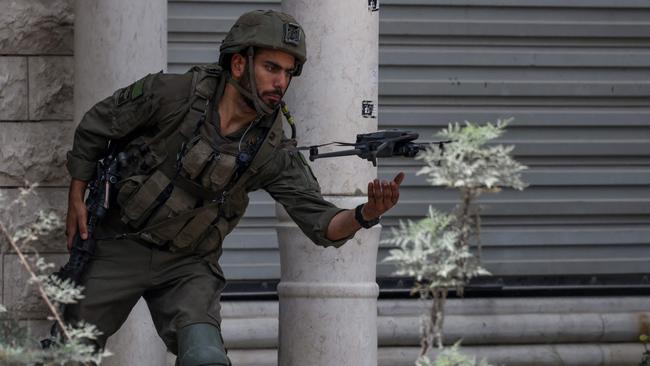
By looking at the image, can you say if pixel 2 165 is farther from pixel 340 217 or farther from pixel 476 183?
pixel 476 183

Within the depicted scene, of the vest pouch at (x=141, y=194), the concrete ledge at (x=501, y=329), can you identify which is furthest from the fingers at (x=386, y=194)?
the concrete ledge at (x=501, y=329)

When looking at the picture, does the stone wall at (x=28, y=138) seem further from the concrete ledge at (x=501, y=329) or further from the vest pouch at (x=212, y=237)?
the concrete ledge at (x=501, y=329)

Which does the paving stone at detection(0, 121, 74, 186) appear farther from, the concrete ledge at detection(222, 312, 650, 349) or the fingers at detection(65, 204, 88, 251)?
the concrete ledge at detection(222, 312, 650, 349)

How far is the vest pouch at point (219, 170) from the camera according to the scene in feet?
18.8

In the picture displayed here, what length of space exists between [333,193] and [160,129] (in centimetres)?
116

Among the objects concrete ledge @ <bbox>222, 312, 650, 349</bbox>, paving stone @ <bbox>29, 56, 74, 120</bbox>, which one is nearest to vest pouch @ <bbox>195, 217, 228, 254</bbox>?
paving stone @ <bbox>29, 56, 74, 120</bbox>

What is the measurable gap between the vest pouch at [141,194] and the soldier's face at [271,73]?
54 centimetres

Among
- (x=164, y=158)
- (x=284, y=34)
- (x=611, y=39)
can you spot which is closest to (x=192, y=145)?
(x=164, y=158)

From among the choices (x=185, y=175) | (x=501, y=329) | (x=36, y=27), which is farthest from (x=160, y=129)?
(x=501, y=329)

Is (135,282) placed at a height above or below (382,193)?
below

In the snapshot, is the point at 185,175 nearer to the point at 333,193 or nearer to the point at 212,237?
the point at 212,237

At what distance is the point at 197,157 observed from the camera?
5.71m

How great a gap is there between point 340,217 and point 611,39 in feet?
13.4

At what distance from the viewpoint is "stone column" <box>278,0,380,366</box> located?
22.0 ft
